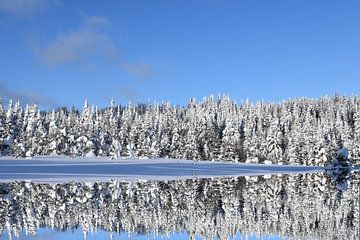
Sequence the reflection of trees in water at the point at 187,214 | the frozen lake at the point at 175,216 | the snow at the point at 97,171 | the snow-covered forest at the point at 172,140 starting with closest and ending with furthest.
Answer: the frozen lake at the point at 175,216
the reflection of trees in water at the point at 187,214
the snow at the point at 97,171
the snow-covered forest at the point at 172,140

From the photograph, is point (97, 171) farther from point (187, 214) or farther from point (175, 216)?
point (175, 216)

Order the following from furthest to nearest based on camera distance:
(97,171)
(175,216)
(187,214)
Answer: (97,171)
(187,214)
(175,216)

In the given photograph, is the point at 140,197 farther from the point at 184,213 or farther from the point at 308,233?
the point at 308,233

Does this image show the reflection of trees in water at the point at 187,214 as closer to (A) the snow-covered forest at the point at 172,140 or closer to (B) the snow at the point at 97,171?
(B) the snow at the point at 97,171

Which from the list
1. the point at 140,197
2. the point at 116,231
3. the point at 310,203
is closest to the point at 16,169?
the point at 140,197

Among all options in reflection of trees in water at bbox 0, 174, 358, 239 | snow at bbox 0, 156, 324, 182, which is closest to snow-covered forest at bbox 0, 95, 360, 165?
snow at bbox 0, 156, 324, 182

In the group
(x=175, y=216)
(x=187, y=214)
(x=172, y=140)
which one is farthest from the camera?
(x=172, y=140)

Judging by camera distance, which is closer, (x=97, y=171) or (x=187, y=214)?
(x=187, y=214)

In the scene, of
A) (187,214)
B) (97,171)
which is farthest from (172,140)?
(187,214)

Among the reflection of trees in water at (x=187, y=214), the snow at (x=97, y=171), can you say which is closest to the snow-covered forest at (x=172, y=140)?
the snow at (x=97, y=171)

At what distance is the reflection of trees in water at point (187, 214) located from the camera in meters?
17.1

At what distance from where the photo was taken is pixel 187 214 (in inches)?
822

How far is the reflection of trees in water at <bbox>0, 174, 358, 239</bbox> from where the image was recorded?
17.1 m

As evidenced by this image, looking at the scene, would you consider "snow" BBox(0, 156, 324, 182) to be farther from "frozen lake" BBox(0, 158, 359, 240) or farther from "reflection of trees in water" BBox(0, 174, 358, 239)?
"frozen lake" BBox(0, 158, 359, 240)
